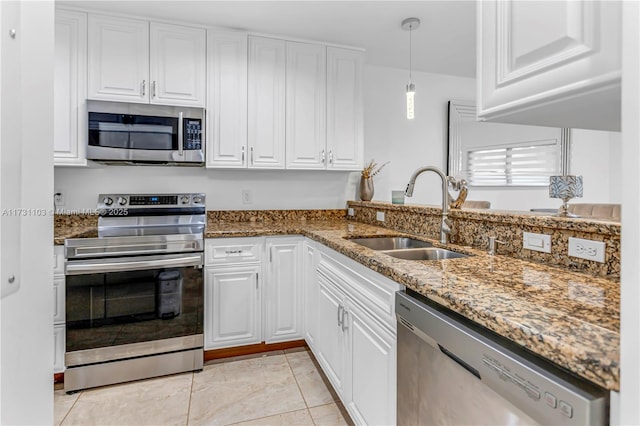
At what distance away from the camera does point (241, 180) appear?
2971mm

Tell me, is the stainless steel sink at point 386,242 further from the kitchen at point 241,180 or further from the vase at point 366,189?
the kitchen at point 241,180

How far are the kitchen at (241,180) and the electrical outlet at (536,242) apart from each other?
3.11 ft

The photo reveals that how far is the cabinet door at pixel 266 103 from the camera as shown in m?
2.70

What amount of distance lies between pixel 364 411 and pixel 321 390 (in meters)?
0.65

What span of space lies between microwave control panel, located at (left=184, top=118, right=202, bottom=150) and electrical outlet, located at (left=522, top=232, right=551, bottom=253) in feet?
6.88

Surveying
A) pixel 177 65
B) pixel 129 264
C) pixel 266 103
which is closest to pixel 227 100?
pixel 266 103

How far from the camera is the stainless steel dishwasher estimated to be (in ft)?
2.05

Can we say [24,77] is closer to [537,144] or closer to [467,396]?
[467,396]

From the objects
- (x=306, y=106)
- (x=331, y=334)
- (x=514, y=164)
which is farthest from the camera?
(x=514, y=164)

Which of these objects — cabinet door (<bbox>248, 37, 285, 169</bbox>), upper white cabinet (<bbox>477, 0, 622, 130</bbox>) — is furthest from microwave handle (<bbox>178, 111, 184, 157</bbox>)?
upper white cabinet (<bbox>477, 0, 622, 130</bbox>)

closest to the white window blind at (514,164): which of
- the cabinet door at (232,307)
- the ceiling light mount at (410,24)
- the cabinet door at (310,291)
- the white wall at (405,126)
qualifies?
the white wall at (405,126)

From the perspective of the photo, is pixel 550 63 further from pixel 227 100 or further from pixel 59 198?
pixel 59 198

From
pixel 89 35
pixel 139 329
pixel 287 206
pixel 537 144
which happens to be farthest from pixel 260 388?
pixel 537 144

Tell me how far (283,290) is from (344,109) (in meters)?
1.53
